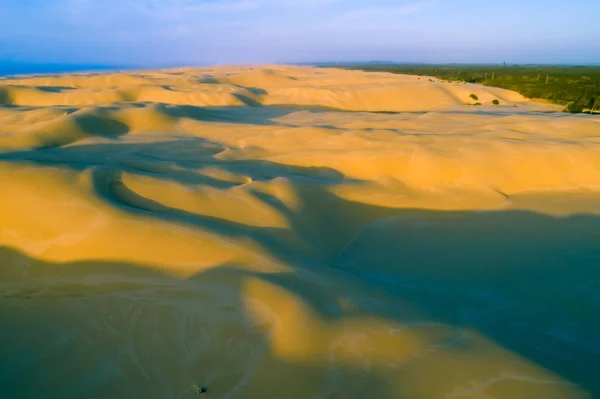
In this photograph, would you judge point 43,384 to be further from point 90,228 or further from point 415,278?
point 415,278

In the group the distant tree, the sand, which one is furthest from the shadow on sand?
the distant tree

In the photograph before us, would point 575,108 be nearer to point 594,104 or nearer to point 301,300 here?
point 594,104

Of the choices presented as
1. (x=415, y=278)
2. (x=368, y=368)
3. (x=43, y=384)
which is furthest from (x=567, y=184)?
(x=43, y=384)

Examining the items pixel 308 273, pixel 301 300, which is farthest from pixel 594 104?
pixel 301 300

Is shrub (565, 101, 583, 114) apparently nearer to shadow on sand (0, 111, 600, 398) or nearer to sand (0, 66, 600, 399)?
sand (0, 66, 600, 399)

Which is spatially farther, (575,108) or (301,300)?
(575,108)

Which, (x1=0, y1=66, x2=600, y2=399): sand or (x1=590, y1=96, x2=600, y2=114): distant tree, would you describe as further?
(x1=590, y1=96, x2=600, y2=114): distant tree

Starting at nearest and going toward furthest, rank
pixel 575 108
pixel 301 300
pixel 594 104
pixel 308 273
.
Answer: pixel 301 300 → pixel 308 273 → pixel 575 108 → pixel 594 104

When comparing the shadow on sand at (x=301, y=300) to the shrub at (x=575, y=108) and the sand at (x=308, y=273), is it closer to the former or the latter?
the sand at (x=308, y=273)
